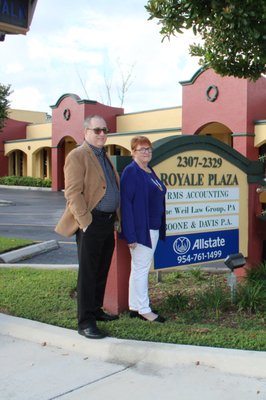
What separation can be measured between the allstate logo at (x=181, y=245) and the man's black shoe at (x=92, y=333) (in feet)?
5.06

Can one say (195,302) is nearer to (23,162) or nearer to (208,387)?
(208,387)

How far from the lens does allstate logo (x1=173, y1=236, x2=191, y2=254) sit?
19.0 feet

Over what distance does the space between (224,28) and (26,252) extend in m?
5.37

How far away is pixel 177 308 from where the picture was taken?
538cm

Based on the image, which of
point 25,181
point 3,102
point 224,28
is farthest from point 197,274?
point 25,181

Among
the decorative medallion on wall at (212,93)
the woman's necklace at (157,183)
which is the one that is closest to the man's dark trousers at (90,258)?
the woman's necklace at (157,183)

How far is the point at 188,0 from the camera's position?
4828 mm

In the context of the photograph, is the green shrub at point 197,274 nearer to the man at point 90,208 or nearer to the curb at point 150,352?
the man at point 90,208

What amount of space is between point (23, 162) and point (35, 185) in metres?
6.36

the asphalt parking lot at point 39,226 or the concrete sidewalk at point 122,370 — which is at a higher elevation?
the asphalt parking lot at point 39,226

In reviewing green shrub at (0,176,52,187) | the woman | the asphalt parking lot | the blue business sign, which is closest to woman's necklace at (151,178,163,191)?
the woman

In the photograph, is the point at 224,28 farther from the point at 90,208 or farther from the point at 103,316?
the point at 103,316

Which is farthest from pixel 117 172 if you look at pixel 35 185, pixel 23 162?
pixel 23 162

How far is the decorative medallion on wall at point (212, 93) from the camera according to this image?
890 inches
